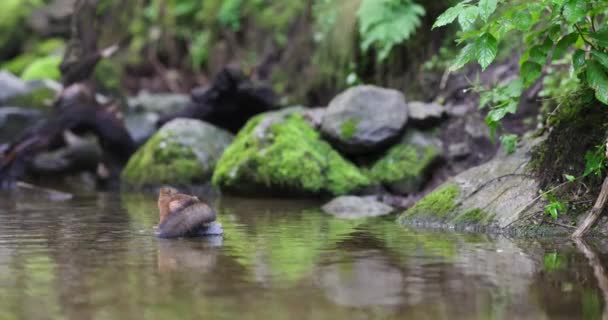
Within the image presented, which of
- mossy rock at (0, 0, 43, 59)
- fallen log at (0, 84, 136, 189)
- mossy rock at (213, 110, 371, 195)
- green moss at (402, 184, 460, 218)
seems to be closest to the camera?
green moss at (402, 184, 460, 218)

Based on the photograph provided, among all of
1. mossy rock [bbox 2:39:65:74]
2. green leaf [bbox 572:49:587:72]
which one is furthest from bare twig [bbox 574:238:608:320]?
mossy rock [bbox 2:39:65:74]

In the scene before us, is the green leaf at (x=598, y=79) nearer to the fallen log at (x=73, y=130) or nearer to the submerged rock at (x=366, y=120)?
the submerged rock at (x=366, y=120)

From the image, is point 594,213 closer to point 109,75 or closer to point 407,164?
point 407,164

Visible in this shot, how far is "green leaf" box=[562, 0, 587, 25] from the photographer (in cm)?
522

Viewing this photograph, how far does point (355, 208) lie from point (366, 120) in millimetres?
2423

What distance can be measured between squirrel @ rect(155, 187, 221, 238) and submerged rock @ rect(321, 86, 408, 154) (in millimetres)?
5139

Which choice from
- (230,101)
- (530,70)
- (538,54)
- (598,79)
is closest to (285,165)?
(230,101)

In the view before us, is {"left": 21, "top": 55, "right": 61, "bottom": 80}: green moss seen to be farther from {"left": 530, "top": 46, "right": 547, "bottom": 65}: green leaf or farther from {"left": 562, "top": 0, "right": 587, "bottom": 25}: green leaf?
{"left": 562, "top": 0, "right": 587, "bottom": 25}: green leaf

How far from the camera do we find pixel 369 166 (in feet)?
37.1

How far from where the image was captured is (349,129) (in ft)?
36.3

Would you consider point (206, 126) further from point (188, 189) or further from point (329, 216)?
point (329, 216)

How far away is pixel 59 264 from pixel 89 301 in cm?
121

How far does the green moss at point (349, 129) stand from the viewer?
36.2 feet

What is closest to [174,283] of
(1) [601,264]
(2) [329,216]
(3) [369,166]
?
(1) [601,264]
